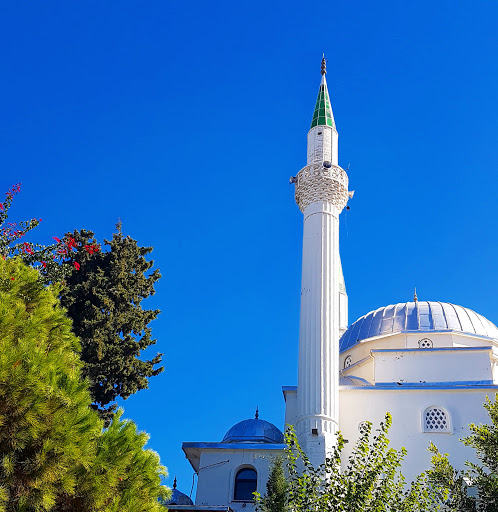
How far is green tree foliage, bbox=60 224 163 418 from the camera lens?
44.2ft

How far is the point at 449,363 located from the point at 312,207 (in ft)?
18.1

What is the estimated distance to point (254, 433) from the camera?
666 inches

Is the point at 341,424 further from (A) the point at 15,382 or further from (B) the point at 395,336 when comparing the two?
(A) the point at 15,382

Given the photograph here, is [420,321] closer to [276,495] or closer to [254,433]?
[254,433]

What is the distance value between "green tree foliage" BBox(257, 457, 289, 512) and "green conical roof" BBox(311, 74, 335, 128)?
11221mm

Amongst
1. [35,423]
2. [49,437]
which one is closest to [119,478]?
[49,437]

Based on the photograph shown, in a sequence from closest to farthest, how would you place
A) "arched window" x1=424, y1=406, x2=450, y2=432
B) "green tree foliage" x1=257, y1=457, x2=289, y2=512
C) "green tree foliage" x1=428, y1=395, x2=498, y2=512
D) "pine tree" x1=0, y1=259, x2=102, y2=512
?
"pine tree" x1=0, y1=259, x2=102, y2=512 < "green tree foliage" x1=428, y1=395, x2=498, y2=512 < "green tree foliage" x1=257, y1=457, x2=289, y2=512 < "arched window" x1=424, y1=406, x2=450, y2=432

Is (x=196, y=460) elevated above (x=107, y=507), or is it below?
above

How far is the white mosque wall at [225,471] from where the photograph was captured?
15.5 metres

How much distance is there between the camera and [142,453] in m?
7.46

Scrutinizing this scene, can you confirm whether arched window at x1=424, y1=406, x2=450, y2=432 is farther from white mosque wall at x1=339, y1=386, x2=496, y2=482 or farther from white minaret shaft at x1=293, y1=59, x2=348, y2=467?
white minaret shaft at x1=293, y1=59, x2=348, y2=467

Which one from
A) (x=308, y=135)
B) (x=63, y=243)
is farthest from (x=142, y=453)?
(x=308, y=135)

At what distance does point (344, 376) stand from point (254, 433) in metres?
3.38

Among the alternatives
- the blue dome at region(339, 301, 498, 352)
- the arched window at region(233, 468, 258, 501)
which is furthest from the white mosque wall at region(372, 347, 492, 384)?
the arched window at region(233, 468, 258, 501)
